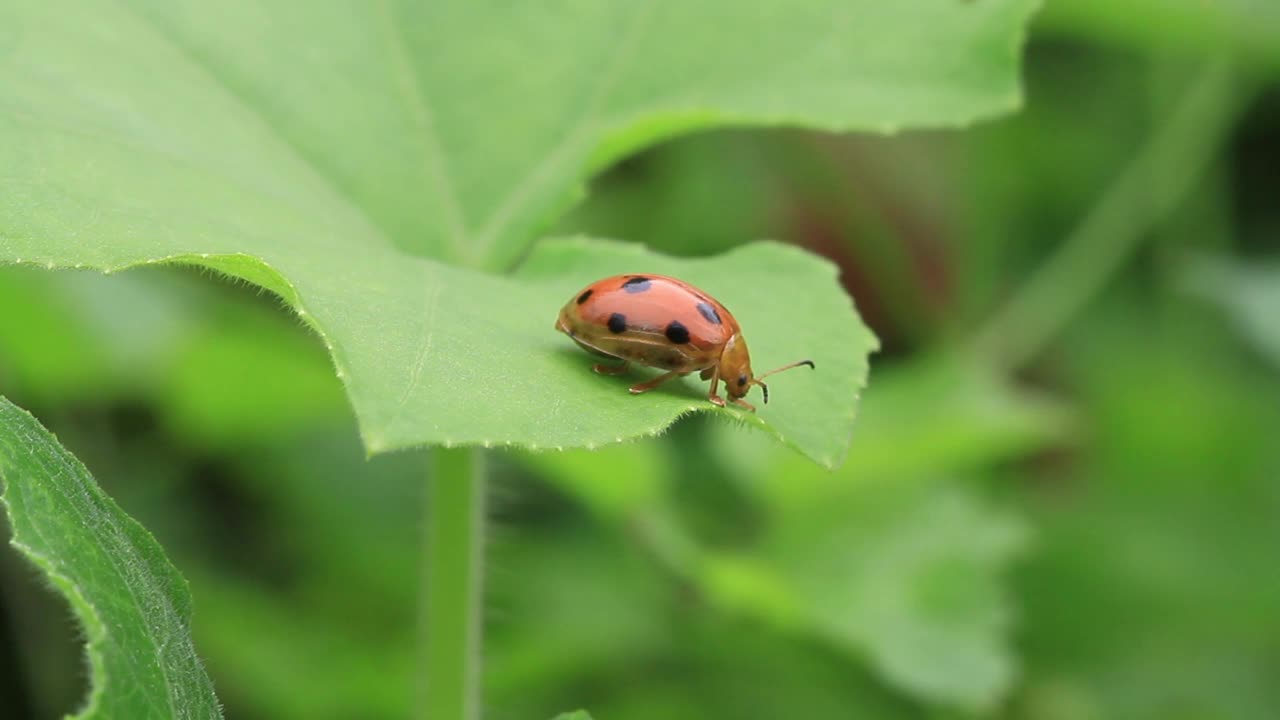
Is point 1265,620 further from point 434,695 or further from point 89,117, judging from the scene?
point 89,117

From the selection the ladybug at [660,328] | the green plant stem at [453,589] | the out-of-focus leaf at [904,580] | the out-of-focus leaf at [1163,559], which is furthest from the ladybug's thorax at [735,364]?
the out-of-focus leaf at [1163,559]

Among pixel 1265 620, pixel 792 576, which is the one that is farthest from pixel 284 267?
pixel 1265 620

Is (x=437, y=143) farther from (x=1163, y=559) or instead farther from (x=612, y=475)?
(x=1163, y=559)

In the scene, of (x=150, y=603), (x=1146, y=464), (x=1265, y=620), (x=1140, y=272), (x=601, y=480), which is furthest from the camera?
(x=1140, y=272)

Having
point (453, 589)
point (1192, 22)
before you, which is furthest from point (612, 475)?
point (1192, 22)

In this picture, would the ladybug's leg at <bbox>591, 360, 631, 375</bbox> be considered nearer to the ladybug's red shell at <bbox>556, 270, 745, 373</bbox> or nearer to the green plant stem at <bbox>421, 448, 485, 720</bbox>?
the ladybug's red shell at <bbox>556, 270, 745, 373</bbox>

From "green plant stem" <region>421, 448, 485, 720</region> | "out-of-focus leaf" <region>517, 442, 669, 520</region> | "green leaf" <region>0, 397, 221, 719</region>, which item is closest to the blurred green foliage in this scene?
"out-of-focus leaf" <region>517, 442, 669, 520</region>
